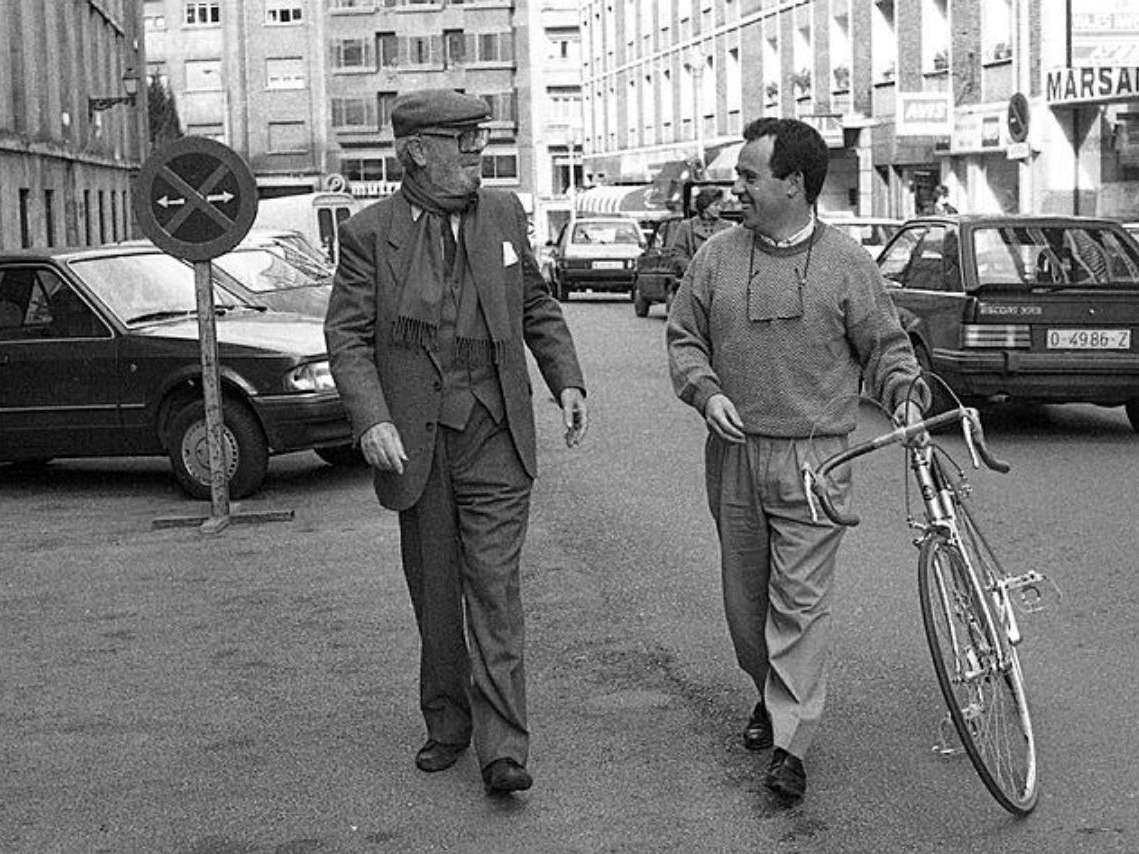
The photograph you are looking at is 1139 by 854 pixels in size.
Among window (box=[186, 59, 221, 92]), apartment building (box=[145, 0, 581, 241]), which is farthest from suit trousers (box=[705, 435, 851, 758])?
window (box=[186, 59, 221, 92])

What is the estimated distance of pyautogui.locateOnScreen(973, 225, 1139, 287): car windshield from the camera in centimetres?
1463

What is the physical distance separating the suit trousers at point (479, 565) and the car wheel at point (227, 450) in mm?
6656

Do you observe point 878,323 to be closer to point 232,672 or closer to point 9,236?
point 232,672

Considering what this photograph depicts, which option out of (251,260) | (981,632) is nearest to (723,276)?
(981,632)

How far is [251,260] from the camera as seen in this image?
16.7 meters

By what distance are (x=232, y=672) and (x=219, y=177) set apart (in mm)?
4722

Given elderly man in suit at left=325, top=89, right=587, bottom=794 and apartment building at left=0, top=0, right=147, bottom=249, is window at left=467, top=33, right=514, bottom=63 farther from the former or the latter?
elderly man in suit at left=325, top=89, right=587, bottom=794

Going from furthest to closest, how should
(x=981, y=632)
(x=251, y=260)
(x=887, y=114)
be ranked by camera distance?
(x=887, y=114), (x=251, y=260), (x=981, y=632)

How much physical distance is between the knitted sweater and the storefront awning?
142 ft

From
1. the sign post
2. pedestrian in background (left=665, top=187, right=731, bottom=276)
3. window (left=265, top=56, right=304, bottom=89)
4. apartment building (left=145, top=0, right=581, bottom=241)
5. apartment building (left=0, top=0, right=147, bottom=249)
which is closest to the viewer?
the sign post

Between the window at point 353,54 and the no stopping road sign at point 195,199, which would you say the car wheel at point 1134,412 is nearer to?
the no stopping road sign at point 195,199

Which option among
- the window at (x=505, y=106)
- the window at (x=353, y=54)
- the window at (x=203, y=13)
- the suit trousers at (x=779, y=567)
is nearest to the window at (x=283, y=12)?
the window at (x=203, y=13)

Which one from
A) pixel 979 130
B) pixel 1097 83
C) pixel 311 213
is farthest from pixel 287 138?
pixel 1097 83

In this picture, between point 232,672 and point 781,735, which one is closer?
point 781,735
